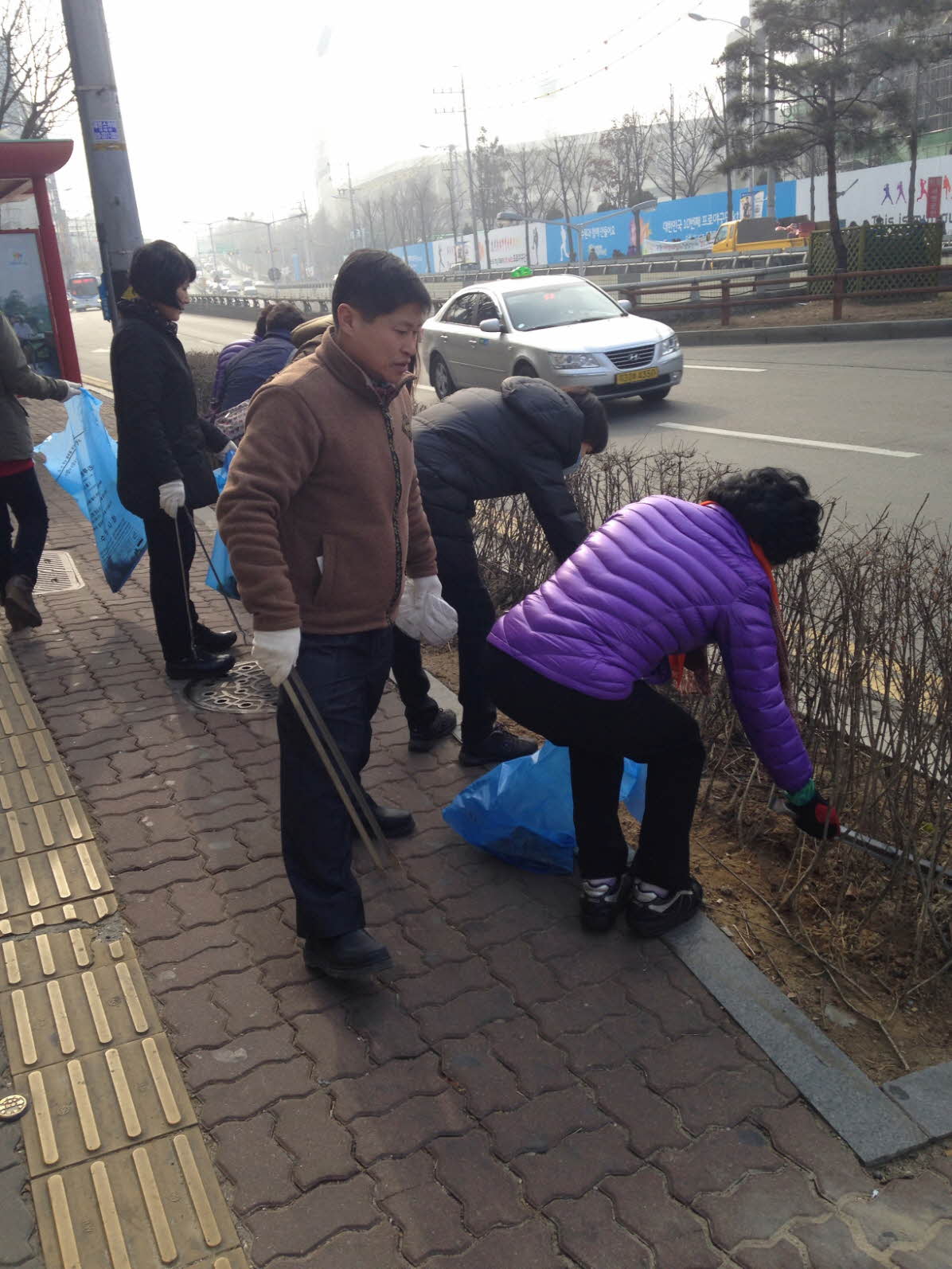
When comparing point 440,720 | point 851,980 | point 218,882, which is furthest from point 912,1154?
point 440,720

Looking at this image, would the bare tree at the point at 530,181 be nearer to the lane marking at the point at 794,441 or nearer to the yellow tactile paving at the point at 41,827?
the lane marking at the point at 794,441

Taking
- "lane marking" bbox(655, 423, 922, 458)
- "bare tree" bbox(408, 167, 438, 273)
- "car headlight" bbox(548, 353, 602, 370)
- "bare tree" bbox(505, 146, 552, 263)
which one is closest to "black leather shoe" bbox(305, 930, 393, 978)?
"lane marking" bbox(655, 423, 922, 458)

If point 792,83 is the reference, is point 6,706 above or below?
below

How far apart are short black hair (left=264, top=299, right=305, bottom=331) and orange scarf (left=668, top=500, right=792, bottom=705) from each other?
3352 mm

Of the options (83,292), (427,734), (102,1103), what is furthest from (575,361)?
(83,292)

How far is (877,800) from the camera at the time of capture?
311 cm

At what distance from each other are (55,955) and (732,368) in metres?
14.2

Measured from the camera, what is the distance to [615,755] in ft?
9.29

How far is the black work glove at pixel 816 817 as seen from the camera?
109 inches

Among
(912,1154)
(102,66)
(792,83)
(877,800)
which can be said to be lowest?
(912,1154)

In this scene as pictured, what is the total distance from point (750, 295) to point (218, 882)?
21.7 m

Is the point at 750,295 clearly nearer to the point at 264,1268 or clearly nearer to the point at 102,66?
the point at 102,66

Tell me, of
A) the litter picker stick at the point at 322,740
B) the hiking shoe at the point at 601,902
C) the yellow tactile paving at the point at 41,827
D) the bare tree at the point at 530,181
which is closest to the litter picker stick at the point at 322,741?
the litter picker stick at the point at 322,740

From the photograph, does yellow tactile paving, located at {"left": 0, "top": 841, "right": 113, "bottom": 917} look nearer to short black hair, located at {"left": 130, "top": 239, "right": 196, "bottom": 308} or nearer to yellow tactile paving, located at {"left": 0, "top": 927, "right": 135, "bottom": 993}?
yellow tactile paving, located at {"left": 0, "top": 927, "right": 135, "bottom": 993}
